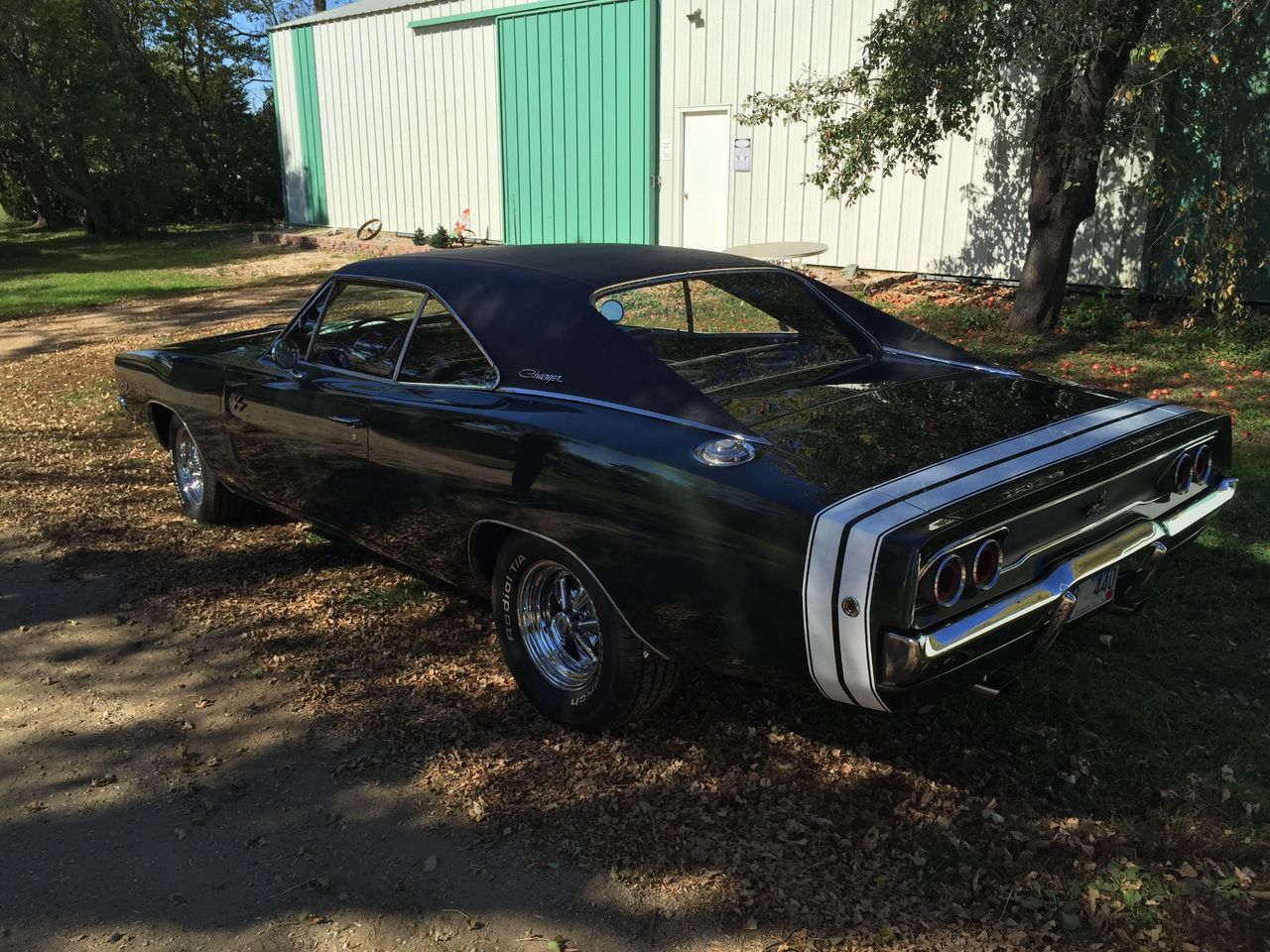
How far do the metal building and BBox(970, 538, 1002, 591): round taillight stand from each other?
874cm

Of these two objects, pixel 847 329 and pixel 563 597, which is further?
pixel 847 329

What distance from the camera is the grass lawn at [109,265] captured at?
14.7 metres

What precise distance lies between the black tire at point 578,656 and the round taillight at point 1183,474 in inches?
67.6

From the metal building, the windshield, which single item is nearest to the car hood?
the windshield

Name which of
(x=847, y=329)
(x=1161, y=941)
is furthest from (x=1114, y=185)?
(x=1161, y=941)

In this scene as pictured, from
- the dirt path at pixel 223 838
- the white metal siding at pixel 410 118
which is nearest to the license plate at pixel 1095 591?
the dirt path at pixel 223 838

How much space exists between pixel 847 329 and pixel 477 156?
1430cm

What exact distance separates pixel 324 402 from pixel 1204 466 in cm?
320

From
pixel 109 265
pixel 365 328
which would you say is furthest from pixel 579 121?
pixel 365 328

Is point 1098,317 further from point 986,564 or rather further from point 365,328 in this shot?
point 986,564

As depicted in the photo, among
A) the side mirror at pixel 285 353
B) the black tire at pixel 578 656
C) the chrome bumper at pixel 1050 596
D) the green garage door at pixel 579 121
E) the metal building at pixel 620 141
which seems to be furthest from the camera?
the green garage door at pixel 579 121

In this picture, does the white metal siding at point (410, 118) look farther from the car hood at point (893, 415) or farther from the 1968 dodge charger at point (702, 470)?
the car hood at point (893, 415)

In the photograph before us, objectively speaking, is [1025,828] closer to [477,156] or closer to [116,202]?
[477,156]

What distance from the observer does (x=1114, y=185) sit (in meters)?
10.3
